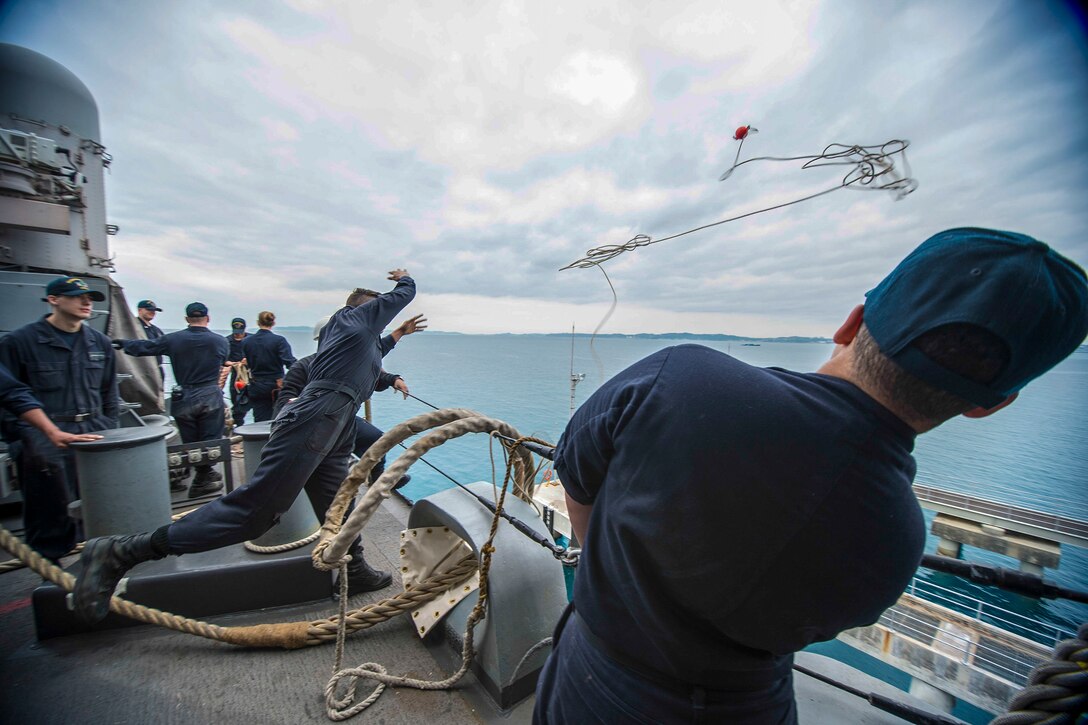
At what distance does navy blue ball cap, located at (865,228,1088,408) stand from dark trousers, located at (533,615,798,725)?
73 cm

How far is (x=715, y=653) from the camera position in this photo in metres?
0.83

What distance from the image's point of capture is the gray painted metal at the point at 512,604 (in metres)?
1.96

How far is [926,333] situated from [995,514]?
52.9ft

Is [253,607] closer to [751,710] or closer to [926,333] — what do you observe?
[751,710]

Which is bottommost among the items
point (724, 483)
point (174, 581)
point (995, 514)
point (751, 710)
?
point (995, 514)

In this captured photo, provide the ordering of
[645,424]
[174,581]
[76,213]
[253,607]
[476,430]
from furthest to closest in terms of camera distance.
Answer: [76,213], [253,607], [174,581], [476,430], [645,424]

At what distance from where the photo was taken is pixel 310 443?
255 centimetres

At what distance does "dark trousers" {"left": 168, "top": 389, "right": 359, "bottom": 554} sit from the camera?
2.41 meters

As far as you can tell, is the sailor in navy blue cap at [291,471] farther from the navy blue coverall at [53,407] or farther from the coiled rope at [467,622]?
the navy blue coverall at [53,407]

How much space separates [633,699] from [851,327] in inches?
36.1

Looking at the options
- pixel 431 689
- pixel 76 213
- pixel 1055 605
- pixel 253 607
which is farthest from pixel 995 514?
pixel 76 213

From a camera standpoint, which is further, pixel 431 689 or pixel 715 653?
pixel 431 689

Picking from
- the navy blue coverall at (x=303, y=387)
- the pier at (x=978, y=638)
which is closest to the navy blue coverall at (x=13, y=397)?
the navy blue coverall at (x=303, y=387)

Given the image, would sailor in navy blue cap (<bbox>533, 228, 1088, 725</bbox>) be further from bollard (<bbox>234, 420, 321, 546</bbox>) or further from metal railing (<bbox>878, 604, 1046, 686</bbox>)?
metal railing (<bbox>878, 604, 1046, 686</bbox>)
